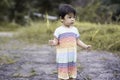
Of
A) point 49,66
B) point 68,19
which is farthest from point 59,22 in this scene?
point 68,19

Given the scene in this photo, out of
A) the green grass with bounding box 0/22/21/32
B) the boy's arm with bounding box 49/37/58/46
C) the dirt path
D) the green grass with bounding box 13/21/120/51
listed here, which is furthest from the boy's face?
the green grass with bounding box 0/22/21/32

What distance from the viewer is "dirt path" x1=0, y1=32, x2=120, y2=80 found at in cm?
510

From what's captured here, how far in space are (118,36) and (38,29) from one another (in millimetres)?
3661

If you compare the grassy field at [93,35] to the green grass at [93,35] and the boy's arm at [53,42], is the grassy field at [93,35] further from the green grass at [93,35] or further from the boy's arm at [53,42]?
the boy's arm at [53,42]

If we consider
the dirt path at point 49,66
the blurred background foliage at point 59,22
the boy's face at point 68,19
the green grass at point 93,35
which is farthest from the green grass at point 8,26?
the boy's face at point 68,19

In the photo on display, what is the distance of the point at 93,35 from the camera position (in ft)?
27.3

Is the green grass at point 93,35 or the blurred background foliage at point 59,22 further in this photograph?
the blurred background foliage at point 59,22

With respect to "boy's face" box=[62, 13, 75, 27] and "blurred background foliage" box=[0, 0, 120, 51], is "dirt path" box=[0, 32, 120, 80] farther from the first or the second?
"boy's face" box=[62, 13, 75, 27]

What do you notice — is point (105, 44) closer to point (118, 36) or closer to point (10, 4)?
point (118, 36)

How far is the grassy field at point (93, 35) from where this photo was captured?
25.6 ft

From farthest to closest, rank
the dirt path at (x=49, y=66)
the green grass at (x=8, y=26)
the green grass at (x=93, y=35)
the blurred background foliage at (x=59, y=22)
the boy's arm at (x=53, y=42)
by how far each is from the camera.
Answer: the green grass at (x=8, y=26)
the blurred background foliage at (x=59, y=22)
the green grass at (x=93, y=35)
the dirt path at (x=49, y=66)
the boy's arm at (x=53, y=42)

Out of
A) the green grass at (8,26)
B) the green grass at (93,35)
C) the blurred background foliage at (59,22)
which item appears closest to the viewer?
the green grass at (93,35)

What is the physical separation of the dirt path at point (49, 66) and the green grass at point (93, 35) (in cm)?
49

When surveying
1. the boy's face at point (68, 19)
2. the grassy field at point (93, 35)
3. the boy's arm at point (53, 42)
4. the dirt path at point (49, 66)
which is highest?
the grassy field at point (93, 35)
